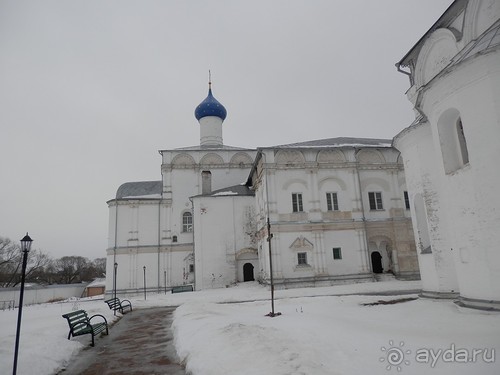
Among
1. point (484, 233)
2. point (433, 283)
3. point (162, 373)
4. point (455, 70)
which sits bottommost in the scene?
point (162, 373)

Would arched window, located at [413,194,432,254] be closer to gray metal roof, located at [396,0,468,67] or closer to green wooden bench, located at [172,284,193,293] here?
gray metal roof, located at [396,0,468,67]

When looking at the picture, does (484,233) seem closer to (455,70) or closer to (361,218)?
(455,70)

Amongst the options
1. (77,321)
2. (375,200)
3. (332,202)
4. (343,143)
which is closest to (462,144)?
(77,321)

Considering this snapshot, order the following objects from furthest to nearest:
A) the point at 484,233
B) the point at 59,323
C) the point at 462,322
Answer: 1. the point at 59,323
2. the point at 484,233
3. the point at 462,322

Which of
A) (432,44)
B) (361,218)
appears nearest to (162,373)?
(432,44)

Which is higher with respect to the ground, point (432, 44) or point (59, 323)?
point (432, 44)

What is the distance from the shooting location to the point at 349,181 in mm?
24828

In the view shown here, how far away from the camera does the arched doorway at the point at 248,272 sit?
28.1 m

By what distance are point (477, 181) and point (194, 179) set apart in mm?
26818

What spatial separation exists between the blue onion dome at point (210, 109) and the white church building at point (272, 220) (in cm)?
487

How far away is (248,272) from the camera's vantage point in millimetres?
28312

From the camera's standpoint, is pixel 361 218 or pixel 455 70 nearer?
pixel 455 70

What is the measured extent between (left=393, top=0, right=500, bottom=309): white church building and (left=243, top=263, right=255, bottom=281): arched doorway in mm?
17282

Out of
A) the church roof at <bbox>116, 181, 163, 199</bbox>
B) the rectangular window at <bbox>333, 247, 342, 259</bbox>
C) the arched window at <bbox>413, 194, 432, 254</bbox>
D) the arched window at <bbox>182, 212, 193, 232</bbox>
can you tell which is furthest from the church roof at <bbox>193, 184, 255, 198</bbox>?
the arched window at <bbox>413, 194, 432, 254</bbox>
